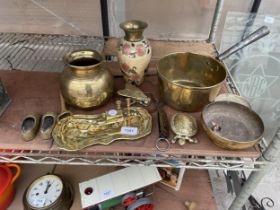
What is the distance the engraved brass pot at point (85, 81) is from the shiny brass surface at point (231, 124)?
257mm

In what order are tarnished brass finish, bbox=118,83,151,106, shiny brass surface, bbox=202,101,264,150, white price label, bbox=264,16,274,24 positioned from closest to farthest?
shiny brass surface, bbox=202,101,264,150 → tarnished brass finish, bbox=118,83,151,106 → white price label, bbox=264,16,274,24

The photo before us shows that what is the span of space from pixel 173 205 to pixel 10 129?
1.83 feet

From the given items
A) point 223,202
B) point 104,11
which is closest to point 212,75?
point 104,11

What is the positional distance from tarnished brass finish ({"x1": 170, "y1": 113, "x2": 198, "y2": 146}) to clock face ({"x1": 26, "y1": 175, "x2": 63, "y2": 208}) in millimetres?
453

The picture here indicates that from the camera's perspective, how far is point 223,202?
1059mm

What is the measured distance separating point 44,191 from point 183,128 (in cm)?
52

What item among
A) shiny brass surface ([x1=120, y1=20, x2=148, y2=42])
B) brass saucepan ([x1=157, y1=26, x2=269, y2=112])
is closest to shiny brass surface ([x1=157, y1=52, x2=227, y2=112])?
brass saucepan ([x1=157, y1=26, x2=269, y2=112])

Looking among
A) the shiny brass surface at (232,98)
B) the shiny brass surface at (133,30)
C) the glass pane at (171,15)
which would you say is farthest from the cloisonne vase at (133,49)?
the glass pane at (171,15)

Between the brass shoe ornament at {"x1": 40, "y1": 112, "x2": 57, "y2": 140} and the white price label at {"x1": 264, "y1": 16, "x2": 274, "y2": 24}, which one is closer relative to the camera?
the brass shoe ornament at {"x1": 40, "y1": 112, "x2": 57, "y2": 140}

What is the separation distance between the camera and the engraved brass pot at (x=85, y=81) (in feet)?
1.86

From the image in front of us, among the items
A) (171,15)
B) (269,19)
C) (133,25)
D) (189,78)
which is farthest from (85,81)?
(269,19)

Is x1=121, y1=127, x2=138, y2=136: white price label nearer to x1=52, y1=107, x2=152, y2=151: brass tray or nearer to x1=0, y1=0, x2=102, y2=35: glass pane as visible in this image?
x1=52, y1=107, x2=152, y2=151: brass tray

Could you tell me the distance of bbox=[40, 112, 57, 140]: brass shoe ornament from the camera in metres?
0.55

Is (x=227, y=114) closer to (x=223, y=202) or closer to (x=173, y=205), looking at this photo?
(x=173, y=205)
